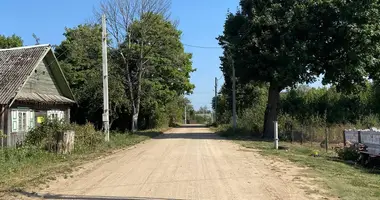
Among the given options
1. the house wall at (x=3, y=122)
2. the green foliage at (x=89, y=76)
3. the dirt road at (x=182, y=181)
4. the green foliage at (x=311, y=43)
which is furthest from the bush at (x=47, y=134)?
the green foliage at (x=89, y=76)

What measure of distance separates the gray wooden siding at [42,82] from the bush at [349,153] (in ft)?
59.1

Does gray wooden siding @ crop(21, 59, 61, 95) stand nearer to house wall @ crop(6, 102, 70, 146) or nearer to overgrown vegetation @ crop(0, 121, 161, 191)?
house wall @ crop(6, 102, 70, 146)

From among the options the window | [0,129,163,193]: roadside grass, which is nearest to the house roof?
the window

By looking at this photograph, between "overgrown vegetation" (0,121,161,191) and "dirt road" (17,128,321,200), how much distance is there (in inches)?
33.7

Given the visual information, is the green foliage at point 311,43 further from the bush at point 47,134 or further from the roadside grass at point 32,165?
the bush at point 47,134

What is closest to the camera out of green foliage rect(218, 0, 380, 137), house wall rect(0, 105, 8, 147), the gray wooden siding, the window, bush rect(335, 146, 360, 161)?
bush rect(335, 146, 360, 161)

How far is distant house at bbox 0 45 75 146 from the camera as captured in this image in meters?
23.0

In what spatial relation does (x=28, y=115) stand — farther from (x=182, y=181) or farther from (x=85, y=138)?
(x=182, y=181)

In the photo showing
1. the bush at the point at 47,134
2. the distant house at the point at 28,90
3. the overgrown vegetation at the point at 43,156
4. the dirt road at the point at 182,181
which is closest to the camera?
the dirt road at the point at 182,181

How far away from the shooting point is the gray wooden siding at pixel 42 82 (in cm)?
2611

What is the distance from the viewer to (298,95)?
48.1 m

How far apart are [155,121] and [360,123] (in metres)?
31.6

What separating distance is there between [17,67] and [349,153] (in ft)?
62.0

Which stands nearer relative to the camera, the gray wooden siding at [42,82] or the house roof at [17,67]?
the house roof at [17,67]
